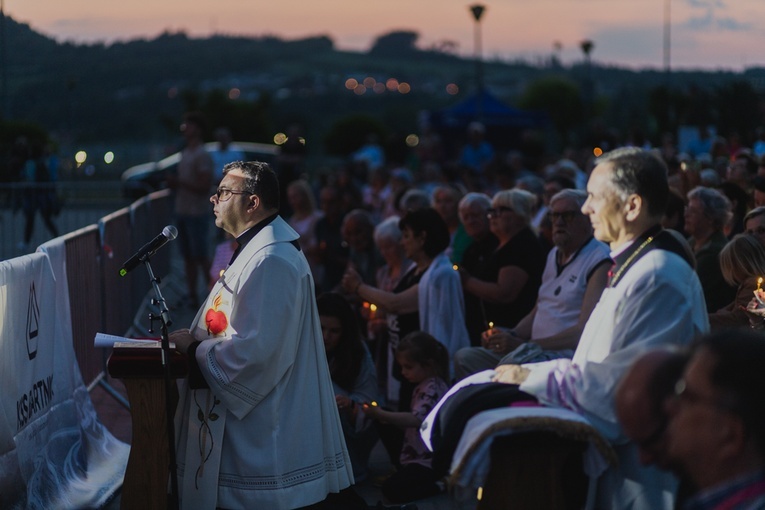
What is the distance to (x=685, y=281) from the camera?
416 centimetres

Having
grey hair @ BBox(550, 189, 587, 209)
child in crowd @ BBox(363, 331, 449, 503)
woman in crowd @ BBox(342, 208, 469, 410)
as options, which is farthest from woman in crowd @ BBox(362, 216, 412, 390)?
grey hair @ BBox(550, 189, 587, 209)

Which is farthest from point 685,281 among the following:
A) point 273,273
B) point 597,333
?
point 273,273

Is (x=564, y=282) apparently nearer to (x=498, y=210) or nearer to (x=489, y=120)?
(x=498, y=210)

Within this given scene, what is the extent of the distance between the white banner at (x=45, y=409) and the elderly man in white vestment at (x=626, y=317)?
313cm

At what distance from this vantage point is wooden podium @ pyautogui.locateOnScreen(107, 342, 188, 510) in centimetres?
587

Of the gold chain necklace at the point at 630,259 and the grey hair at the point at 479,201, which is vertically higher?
the gold chain necklace at the point at 630,259

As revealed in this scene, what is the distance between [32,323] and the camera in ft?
22.4

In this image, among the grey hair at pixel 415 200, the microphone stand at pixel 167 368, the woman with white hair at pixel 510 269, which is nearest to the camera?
the microphone stand at pixel 167 368

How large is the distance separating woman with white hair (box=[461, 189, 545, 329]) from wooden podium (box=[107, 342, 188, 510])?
112 inches

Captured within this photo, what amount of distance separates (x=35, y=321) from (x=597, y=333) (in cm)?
391

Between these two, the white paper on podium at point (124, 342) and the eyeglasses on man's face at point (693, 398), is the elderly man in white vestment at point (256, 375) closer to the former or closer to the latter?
the white paper on podium at point (124, 342)

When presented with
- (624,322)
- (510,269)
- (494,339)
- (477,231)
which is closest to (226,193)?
(494,339)

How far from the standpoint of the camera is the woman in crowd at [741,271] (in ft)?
21.9

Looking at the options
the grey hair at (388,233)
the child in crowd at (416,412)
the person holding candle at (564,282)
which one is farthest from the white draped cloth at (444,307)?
the grey hair at (388,233)
